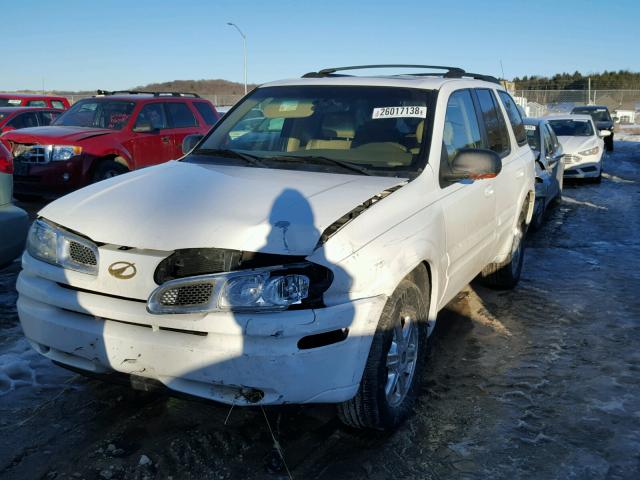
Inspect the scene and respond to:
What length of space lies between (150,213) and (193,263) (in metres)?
0.39

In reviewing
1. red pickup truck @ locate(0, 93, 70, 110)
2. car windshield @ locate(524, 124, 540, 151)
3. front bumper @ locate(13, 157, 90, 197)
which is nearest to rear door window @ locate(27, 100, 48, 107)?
red pickup truck @ locate(0, 93, 70, 110)

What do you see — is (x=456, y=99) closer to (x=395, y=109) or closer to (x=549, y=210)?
(x=395, y=109)

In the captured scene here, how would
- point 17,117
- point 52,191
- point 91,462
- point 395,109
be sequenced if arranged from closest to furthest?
point 91,462 < point 395,109 < point 52,191 < point 17,117

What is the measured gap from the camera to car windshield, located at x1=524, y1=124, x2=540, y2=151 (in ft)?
32.2

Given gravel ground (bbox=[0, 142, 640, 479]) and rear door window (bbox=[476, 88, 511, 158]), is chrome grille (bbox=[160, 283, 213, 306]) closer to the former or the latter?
gravel ground (bbox=[0, 142, 640, 479])

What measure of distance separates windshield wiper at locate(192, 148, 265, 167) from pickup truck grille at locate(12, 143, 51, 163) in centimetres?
568

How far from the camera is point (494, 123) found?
538 cm

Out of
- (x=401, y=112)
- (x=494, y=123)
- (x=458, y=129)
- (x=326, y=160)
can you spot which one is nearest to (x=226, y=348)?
(x=326, y=160)

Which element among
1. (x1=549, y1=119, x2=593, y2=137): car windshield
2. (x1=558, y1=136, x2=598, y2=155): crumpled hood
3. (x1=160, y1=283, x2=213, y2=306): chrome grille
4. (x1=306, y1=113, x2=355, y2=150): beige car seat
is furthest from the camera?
(x1=549, y1=119, x2=593, y2=137): car windshield

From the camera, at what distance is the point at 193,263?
291 centimetres

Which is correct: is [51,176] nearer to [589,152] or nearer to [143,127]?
[143,127]

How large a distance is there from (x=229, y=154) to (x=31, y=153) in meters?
6.27

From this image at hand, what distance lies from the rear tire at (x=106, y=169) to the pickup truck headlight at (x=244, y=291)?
24.1 ft

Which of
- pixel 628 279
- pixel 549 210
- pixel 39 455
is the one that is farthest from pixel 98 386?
pixel 549 210
